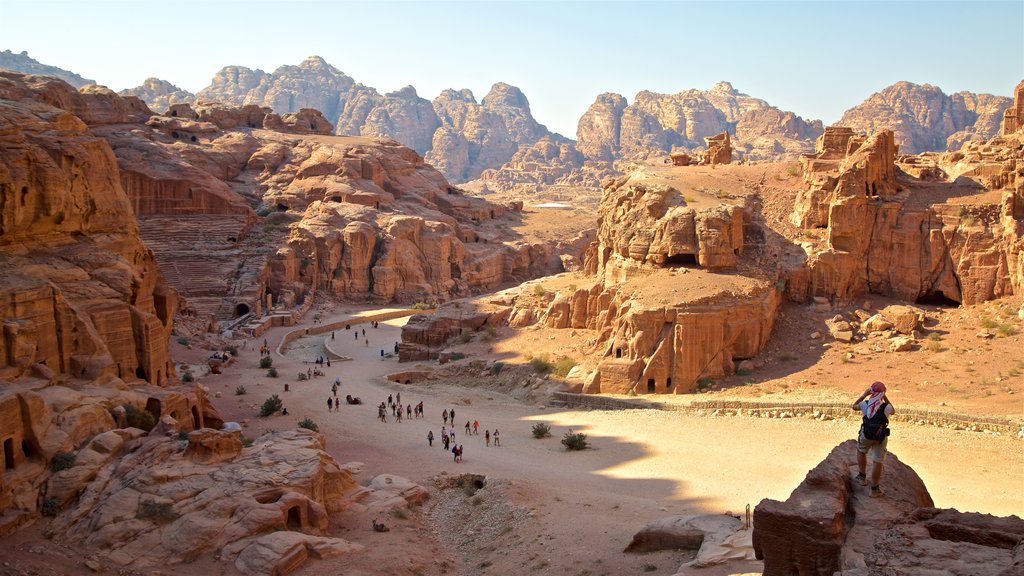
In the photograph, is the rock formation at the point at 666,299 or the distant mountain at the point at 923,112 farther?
the distant mountain at the point at 923,112

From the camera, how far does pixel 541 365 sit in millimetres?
29906

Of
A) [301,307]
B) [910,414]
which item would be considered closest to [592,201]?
[301,307]

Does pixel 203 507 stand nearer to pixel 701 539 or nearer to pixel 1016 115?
pixel 701 539

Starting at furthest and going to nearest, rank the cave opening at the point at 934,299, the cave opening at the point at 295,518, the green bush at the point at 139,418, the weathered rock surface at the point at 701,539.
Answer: the cave opening at the point at 934,299
the green bush at the point at 139,418
the cave opening at the point at 295,518
the weathered rock surface at the point at 701,539

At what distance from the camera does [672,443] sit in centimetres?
2175

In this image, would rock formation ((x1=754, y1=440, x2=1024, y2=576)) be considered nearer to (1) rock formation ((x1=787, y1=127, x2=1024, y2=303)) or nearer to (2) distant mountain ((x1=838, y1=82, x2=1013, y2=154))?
(1) rock formation ((x1=787, y1=127, x2=1024, y2=303))

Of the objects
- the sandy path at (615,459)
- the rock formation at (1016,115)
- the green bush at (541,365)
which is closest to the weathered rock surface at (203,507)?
the sandy path at (615,459)

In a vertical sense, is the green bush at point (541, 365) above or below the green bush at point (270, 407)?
above

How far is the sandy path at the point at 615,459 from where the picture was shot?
49.6 feet

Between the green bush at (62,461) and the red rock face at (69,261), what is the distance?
230 cm

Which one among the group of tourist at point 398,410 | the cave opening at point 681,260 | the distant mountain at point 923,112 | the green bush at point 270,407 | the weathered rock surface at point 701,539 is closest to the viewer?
the weathered rock surface at point 701,539

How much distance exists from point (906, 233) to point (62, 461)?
26.7 m

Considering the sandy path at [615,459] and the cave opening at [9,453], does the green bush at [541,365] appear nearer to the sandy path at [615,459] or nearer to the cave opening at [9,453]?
the sandy path at [615,459]

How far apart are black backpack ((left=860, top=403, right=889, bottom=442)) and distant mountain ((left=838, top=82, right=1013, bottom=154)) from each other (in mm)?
103710
